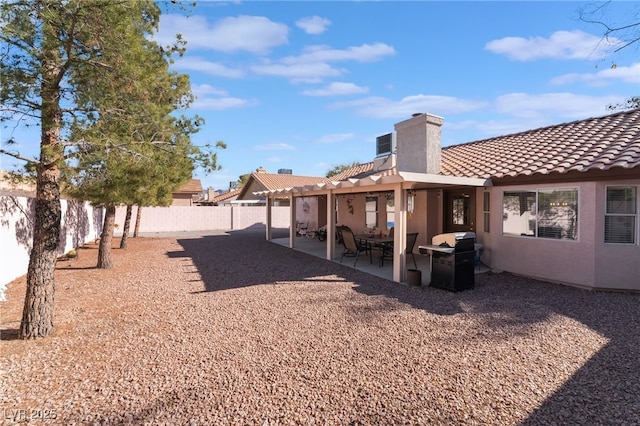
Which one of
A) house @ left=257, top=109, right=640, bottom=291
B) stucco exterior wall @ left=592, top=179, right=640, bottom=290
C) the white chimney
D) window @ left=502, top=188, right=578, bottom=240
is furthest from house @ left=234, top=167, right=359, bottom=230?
stucco exterior wall @ left=592, top=179, right=640, bottom=290

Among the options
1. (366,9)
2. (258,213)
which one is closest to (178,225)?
(258,213)

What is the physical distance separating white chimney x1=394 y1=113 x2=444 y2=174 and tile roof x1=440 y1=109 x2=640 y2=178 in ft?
1.99

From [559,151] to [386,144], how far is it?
26.8ft

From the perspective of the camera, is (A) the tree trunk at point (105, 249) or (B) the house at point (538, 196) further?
(A) the tree trunk at point (105, 249)

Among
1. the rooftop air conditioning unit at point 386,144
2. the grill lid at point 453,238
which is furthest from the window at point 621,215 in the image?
the rooftop air conditioning unit at point 386,144

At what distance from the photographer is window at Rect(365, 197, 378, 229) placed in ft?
52.0

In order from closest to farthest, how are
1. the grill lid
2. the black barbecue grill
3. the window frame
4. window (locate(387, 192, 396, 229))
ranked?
the black barbecue grill → the grill lid → window (locate(387, 192, 396, 229)) → the window frame

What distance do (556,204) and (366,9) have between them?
756cm

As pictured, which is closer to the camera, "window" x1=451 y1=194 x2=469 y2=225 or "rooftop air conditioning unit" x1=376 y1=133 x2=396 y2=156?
"window" x1=451 y1=194 x2=469 y2=225

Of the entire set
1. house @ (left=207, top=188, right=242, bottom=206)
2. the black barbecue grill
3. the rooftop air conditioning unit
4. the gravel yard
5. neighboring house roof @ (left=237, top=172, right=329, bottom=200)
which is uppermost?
the rooftop air conditioning unit

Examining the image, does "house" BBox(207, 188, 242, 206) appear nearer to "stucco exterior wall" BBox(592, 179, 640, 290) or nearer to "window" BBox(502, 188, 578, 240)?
"window" BBox(502, 188, 578, 240)

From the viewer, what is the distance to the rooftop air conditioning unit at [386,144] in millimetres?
15953

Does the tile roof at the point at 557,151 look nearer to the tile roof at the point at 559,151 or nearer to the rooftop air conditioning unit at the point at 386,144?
the tile roof at the point at 559,151

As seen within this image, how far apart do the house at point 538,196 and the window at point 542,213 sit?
24 mm
